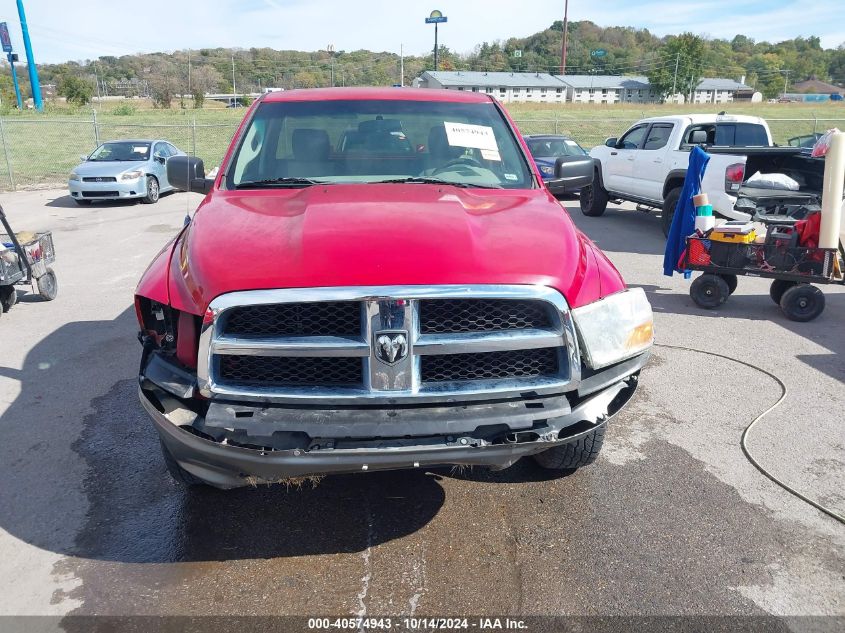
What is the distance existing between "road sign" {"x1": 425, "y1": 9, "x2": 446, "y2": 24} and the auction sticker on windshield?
2740 inches

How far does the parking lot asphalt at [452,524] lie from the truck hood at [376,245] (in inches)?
47.7

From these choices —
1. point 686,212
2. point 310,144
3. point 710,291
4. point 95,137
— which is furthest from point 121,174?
point 95,137

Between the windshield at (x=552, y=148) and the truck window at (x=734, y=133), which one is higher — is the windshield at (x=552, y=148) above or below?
below

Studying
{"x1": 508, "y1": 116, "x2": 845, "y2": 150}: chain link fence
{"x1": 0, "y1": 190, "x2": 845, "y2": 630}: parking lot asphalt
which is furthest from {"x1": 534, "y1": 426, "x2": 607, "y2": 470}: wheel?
{"x1": 508, "y1": 116, "x2": 845, "y2": 150}: chain link fence

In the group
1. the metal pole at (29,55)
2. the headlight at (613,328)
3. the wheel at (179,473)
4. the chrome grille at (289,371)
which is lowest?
the wheel at (179,473)

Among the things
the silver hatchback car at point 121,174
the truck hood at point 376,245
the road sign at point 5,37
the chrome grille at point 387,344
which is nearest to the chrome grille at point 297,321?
the chrome grille at point 387,344

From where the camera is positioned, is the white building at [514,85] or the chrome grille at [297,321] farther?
the white building at [514,85]

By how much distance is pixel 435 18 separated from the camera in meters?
68.2

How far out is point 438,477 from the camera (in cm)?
377

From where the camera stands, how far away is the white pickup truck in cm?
859

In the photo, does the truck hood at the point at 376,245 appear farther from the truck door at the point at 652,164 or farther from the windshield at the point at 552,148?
the windshield at the point at 552,148

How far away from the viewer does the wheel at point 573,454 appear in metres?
3.47

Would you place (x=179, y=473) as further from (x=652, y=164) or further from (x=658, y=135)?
(x=658, y=135)

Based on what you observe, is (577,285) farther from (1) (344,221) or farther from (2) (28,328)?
(2) (28,328)
